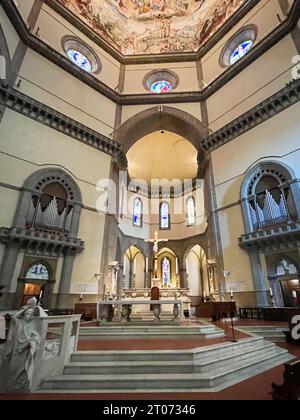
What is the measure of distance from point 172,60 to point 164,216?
14655mm

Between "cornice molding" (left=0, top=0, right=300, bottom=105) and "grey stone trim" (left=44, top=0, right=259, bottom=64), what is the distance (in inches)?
6.8

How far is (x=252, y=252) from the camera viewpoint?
38.3 ft

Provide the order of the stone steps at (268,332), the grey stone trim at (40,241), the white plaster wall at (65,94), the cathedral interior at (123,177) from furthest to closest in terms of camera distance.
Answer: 1. the white plaster wall at (65,94)
2. the grey stone trim at (40,241)
3. the stone steps at (268,332)
4. the cathedral interior at (123,177)

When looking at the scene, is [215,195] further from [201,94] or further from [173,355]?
[173,355]

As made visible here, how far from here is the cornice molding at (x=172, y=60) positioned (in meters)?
12.5

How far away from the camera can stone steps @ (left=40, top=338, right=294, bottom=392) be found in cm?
350

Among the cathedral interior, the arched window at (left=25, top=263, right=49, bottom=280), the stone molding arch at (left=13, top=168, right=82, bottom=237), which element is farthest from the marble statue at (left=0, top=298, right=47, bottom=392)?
the stone molding arch at (left=13, top=168, right=82, bottom=237)

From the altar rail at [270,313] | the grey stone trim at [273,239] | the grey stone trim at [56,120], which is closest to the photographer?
the altar rail at [270,313]

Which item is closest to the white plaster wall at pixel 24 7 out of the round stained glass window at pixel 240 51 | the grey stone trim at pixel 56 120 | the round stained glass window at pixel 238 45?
the grey stone trim at pixel 56 120

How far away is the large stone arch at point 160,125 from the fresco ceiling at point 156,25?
6526 mm

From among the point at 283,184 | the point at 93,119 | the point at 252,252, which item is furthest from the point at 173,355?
the point at 93,119

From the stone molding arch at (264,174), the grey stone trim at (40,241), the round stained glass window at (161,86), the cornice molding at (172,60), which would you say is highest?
the round stained glass window at (161,86)

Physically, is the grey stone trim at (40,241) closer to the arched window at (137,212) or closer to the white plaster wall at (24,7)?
the arched window at (137,212)

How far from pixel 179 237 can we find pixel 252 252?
11561 mm
